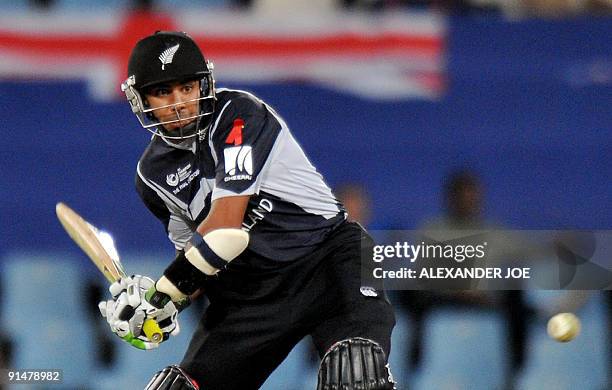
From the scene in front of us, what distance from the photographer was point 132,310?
4238 mm

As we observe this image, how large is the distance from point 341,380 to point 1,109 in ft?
10.5

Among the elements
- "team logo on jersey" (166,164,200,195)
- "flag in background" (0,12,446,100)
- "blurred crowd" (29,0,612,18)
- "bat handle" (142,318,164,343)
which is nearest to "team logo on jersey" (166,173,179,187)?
"team logo on jersey" (166,164,200,195)

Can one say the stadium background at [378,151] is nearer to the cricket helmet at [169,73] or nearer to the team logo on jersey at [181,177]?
the team logo on jersey at [181,177]

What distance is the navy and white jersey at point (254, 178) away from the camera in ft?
14.2

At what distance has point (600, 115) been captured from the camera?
6.41m

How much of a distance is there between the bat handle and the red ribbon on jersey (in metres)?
0.72

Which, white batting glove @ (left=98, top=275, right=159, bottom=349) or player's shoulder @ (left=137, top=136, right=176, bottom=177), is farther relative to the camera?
player's shoulder @ (left=137, top=136, right=176, bottom=177)

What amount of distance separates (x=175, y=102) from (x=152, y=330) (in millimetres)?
859

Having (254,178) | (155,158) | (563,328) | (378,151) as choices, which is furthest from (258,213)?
(378,151)

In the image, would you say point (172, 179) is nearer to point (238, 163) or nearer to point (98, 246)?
point (238, 163)

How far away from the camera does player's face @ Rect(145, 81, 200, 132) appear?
4.38 metres

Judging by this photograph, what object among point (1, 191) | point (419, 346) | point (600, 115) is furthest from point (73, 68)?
point (600, 115)

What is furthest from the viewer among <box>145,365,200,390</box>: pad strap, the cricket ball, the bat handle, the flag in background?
the flag in background

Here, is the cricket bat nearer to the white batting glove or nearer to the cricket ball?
the white batting glove
